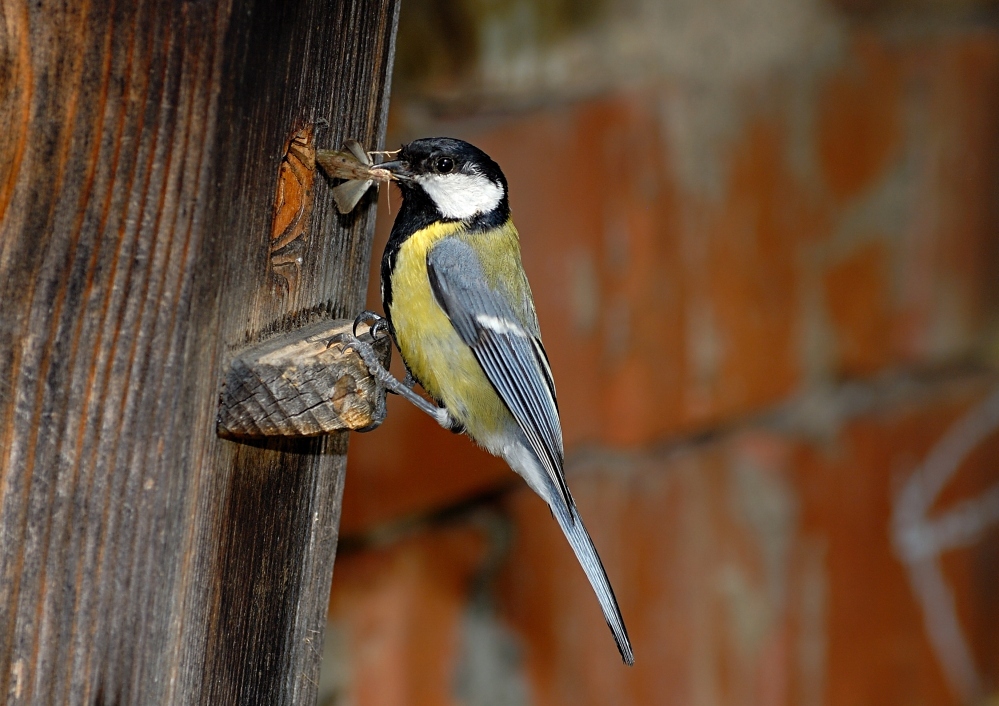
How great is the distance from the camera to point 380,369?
1131 millimetres

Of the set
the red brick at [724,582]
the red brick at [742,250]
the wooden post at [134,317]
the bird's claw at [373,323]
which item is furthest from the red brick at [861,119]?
the wooden post at [134,317]

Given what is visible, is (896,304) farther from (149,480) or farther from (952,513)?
(149,480)

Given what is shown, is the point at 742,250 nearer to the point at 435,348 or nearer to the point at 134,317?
the point at 435,348

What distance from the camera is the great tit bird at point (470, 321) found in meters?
1.49

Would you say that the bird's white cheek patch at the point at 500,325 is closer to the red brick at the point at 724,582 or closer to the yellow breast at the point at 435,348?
the yellow breast at the point at 435,348

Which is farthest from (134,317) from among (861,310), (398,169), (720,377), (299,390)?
(861,310)

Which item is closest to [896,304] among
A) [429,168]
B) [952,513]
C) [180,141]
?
[952,513]

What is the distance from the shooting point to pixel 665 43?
6.20 ft

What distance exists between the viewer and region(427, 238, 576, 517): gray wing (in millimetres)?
1488

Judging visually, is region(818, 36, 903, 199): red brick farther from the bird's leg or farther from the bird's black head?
the bird's leg

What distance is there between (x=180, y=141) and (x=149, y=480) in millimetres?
263

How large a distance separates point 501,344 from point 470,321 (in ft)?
0.16

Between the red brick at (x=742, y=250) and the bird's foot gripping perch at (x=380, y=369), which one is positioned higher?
the red brick at (x=742, y=250)

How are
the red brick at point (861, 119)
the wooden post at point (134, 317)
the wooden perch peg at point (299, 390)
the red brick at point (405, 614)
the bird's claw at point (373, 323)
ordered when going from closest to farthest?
the wooden post at point (134, 317)
the wooden perch peg at point (299, 390)
the bird's claw at point (373, 323)
the red brick at point (405, 614)
the red brick at point (861, 119)
